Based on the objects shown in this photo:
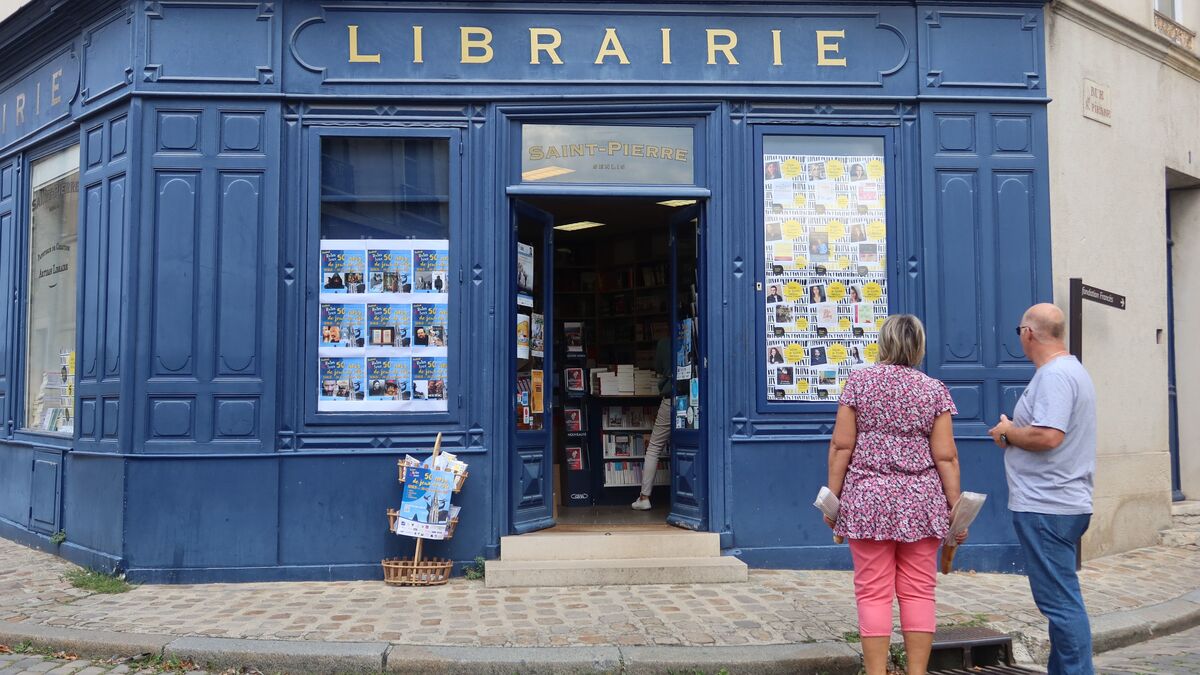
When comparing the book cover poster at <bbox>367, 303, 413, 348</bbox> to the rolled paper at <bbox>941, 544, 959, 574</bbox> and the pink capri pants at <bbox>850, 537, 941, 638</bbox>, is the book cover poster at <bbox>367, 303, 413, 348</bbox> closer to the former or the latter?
the pink capri pants at <bbox>850, 537, 941, 638</bbox>

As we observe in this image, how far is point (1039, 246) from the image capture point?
761 cm

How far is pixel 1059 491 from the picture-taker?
4418 mm

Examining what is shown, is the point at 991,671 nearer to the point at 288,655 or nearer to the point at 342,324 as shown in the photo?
the point at 288,655

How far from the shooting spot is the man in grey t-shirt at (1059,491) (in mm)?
4379

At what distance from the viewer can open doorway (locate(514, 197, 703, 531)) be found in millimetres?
7809

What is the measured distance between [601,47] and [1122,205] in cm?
466

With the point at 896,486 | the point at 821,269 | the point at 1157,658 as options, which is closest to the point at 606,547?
the point at 821,269

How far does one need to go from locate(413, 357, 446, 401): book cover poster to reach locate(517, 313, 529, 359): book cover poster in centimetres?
62

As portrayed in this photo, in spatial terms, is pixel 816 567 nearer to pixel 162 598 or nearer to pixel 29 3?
pixel 162 598

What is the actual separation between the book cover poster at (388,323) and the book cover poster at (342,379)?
208 mm

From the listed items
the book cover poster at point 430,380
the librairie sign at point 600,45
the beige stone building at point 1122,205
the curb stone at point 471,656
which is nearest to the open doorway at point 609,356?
the book cover poster at point 430,380

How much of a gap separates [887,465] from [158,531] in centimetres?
509

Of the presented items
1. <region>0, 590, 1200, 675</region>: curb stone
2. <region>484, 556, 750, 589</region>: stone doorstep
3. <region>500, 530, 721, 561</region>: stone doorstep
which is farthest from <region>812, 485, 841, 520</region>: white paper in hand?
<region>500, 530, 721, 561</region>: stone doorstep

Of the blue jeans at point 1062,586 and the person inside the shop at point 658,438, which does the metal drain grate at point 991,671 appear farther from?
the person inside the shop at point 658,438
